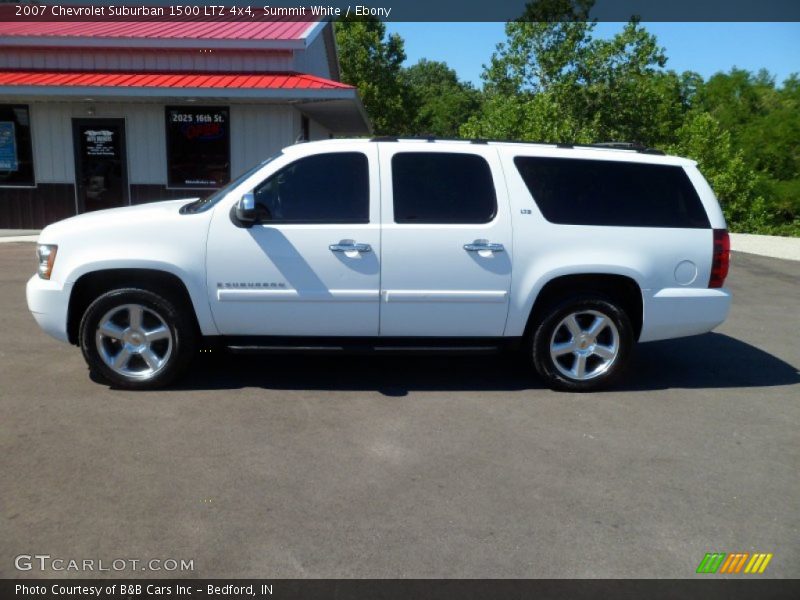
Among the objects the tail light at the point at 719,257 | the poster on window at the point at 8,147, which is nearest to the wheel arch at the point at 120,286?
the tail light at the point at 719,257

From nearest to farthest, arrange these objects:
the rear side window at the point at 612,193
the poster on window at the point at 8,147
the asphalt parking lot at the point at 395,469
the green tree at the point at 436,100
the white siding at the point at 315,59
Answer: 1. the asphalt parking lot at the point at 395,469
2. the rear side window at the point at 612,193
3. the poster on window at the point at 8,147
4. the white siding at the point at 315,59
5. the green tree at the point at 436,100

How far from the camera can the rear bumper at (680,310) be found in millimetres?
5664

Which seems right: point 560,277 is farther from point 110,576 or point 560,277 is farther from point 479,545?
point 110,576

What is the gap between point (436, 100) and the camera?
77.0 metres

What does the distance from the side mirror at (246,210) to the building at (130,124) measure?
9.93 m

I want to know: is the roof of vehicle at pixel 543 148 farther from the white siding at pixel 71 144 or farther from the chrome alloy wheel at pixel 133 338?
the white siding at pixel 71 144

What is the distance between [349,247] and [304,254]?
1.11 feet

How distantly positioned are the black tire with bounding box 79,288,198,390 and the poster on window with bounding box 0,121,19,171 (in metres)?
12.1

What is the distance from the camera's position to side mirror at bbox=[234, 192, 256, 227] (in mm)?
5086

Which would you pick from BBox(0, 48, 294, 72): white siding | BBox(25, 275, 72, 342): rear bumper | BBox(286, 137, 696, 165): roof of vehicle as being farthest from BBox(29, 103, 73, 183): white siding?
BBox(286, 137, 696, 165): roof of vehicle

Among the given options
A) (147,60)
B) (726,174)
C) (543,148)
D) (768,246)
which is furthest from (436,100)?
(543,148)

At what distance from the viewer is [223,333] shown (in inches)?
217

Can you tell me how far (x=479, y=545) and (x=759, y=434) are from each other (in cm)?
262
